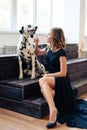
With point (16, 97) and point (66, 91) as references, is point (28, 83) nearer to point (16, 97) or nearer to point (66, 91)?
point (16, 97)

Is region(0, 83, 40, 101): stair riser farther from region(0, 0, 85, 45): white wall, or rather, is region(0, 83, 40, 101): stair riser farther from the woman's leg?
region(0, 0, 85, 45): white wall

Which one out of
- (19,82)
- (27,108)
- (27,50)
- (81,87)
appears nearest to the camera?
(27,108)

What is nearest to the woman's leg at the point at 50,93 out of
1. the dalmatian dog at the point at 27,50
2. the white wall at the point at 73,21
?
the dalmatian dog at the point at 27,50

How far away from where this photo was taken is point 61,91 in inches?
100

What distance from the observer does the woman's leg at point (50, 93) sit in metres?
2.35

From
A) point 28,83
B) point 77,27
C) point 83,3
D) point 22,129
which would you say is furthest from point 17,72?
point 83,3

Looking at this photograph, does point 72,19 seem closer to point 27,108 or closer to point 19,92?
point 19,92

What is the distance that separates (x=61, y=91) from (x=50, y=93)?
185 mm

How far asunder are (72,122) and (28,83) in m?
0.76

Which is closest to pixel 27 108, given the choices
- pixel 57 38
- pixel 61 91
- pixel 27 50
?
pixel 61 91

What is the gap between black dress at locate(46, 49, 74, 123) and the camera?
252 centimetres

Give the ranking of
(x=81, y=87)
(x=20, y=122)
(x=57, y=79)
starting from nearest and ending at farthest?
1. (x=20, y=122)
2. (x=57, y=79)
3. (x=81, y=87)

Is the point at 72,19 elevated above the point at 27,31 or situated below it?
above

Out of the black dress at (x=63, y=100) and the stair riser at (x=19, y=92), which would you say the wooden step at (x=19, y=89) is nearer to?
the stair riser at (x=19, y=92)
